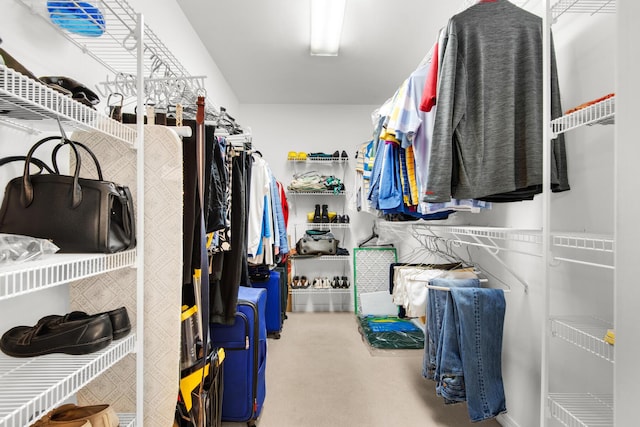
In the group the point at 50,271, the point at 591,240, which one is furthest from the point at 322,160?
the point at 50,271

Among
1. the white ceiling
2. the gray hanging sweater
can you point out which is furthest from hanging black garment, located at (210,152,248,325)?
the white ceiling

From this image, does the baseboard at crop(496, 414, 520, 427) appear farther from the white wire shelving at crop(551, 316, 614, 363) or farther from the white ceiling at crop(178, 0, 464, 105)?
the white ceiling at crop(178, 0, 464, 105)

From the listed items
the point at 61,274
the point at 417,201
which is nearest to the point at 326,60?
the point at 417,201

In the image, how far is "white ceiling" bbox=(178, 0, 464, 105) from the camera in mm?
2166

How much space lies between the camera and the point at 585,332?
99cm

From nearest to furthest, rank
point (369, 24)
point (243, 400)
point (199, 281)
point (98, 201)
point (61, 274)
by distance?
1. point (61, 274)
2. point (98, 201)
3. point (199, 281)
4. point (243, 400)
5. point (369, 24)

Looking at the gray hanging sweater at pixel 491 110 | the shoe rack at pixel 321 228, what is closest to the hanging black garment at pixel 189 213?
the gray hanging sweater at pixel 491 110

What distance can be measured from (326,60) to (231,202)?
6.01 ft

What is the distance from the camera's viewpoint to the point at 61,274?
689mm

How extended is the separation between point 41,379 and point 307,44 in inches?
104

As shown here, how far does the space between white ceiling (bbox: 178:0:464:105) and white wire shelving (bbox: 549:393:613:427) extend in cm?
232

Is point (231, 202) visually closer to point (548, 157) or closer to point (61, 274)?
point (61, 274)

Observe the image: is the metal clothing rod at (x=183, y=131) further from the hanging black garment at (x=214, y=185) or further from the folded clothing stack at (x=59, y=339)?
the folded clothing stack at (x=59, y=339)

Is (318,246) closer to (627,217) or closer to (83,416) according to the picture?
(83,416)
